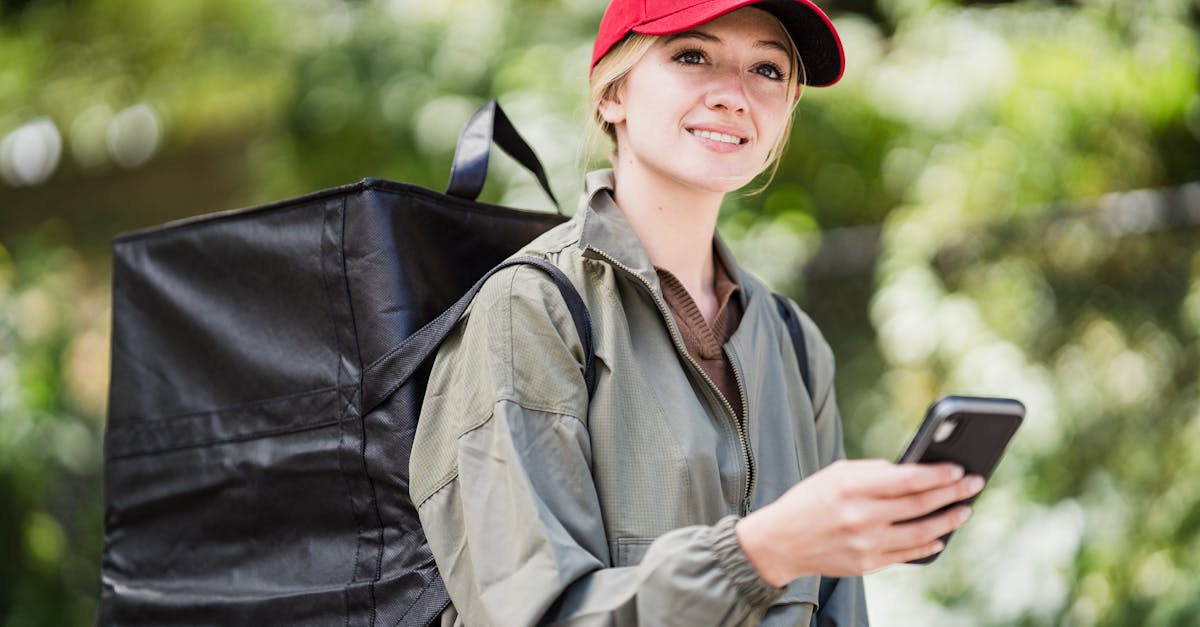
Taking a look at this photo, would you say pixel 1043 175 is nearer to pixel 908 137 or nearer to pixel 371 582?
pixel 908 137

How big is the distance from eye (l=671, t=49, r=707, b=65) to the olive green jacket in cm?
23

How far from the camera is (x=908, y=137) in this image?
5.09 metres

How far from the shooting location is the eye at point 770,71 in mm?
1950

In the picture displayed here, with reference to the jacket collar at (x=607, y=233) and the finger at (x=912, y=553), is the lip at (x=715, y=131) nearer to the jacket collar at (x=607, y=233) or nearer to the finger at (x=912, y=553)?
the jacket collar at (x=607, y=233)

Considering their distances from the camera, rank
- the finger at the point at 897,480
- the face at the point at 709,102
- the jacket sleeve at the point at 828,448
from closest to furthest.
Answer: the finger at the point at 897,480
the face at the point at 709,102
the jacket sleeve at the point at 828,448

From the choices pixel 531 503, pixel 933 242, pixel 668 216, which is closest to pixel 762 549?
pixel 531 503

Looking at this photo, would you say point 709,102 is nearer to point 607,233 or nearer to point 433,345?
point 607,233

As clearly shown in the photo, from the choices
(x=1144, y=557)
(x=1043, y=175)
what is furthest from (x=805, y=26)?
(x=1043, y=175)

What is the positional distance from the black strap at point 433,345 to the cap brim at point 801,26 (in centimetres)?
39

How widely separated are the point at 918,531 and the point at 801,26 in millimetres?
867

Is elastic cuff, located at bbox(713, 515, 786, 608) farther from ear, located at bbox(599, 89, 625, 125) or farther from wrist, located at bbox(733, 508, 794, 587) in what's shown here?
ear, located at bbox(599, 89, 625, 125)

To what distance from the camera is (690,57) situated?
190cm

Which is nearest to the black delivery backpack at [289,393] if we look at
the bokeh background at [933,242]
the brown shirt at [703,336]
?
the brown shirt at [703,336]

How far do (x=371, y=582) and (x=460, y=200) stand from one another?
24.8 inches
